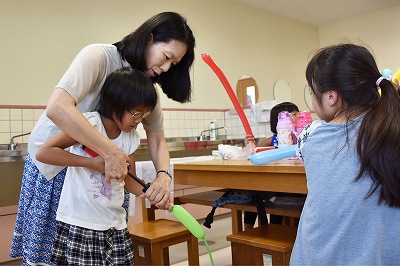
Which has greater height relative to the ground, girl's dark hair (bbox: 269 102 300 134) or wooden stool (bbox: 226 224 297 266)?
girl's dark hair (bbox: 269 102 300 134)

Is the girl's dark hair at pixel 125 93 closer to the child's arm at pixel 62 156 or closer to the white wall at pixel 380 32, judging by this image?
the child's arm at pixel 62 156

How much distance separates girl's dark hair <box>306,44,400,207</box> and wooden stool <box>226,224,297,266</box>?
72cm

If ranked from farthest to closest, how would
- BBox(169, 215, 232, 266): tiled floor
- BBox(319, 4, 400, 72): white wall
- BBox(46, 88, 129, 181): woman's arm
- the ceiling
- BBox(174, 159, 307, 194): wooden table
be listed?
1. BBox(319, 4, 400, 72): white wall
2. the ceiling
3. BBox(169, 215, 232, 266): tiled floor
4. BBox(174, 159, 307, 194): wooden table
5. BBox(46, 88, 129, 181): woman's arm

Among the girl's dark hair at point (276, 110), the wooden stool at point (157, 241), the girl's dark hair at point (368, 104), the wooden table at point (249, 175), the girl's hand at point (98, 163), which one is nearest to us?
the girl's dark hair at point (368, 104)

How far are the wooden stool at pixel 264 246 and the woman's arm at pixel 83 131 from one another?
0.81 meters

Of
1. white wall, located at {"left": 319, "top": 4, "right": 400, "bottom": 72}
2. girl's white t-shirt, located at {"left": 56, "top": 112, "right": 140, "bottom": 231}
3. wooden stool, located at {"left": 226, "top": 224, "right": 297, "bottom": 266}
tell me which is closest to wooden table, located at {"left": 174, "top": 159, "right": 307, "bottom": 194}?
wooden stool, located at {"left": 226, "top": 224, "right": 297, "bottom": 266}

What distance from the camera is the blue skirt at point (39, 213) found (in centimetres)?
131

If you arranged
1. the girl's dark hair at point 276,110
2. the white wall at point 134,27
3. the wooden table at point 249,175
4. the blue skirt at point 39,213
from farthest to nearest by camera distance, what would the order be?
the white wall at point 134,27, the girl's dark hair at point 276,110, the wooden table at point 249,175, the blue skirt at point 39,213

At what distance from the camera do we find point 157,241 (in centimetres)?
193

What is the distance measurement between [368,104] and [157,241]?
4.24 ft

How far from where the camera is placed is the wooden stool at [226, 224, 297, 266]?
157 cm

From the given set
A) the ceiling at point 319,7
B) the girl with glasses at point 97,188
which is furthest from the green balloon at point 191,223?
the ceiling at point 319,7

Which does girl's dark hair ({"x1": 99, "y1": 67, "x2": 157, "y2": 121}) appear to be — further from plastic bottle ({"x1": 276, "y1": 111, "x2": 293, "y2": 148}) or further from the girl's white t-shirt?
plastic bottle ({"x1": 276, "y1": 111, "x2": 293, "y2": 148})

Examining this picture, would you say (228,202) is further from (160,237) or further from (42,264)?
(42,264)
